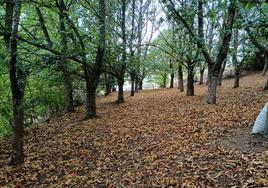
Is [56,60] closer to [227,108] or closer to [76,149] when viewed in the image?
[76,149]

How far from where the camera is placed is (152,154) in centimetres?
771

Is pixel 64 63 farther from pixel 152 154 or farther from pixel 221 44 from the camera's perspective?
pixel 221 44

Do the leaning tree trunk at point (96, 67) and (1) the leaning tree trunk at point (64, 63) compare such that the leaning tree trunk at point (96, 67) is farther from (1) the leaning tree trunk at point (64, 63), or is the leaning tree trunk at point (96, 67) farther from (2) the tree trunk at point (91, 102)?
(1) the leaning tree trunk at point (64, 63)

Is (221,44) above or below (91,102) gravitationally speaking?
above

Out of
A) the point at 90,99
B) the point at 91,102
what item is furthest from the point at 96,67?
the point at 91,102

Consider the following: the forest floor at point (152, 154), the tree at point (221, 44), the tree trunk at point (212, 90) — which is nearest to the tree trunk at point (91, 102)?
the forest floor at point (152, 154)

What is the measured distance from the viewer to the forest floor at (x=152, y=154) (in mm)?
6051

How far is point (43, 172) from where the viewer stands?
7957 millimetres

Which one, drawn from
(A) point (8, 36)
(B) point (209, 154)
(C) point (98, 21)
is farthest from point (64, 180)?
(C) point (98, 21)

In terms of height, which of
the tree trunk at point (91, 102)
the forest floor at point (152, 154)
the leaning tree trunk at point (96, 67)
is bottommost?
the forest floor at point (152, 154)

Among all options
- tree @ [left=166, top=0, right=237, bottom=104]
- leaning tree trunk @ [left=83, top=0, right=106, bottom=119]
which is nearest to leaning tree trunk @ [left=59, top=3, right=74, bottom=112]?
leaning tree trunk @ [left=83, top=0, right=106, bottom=119]

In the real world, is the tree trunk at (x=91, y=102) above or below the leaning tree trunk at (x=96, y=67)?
below

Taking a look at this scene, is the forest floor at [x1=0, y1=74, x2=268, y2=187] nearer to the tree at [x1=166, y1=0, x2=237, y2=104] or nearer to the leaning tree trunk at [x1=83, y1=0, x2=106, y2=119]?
the tree at [x1=166, y1=0, x2=237, y2=104]

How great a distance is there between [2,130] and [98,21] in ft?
22.9
